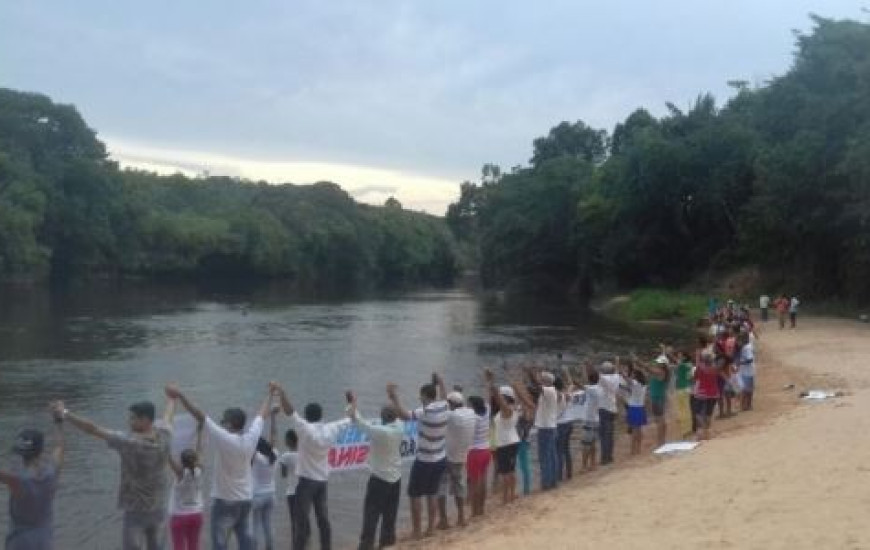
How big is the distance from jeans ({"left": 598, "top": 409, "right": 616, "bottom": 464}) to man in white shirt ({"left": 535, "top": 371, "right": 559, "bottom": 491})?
162cm

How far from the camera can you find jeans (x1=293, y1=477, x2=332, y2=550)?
1220 cm

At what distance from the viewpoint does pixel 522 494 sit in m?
16.8

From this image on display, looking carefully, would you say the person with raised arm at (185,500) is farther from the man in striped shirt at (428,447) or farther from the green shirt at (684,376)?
the green shirt at (684,376)

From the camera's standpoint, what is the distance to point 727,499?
495 inches

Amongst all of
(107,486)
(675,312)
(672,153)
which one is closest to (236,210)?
(672,153)

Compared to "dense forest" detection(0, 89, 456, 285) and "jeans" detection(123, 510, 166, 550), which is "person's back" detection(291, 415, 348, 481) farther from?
"dense forest" detection(0, 89, 456, 285)

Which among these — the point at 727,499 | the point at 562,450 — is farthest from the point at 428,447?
the point at 562,450

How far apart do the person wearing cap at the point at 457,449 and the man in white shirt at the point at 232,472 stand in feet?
11.4

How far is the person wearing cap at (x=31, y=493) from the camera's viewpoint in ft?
29.4

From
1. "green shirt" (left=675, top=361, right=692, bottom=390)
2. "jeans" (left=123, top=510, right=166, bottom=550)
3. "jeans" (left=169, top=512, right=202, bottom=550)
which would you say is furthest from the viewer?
"green shirt" (left=675, top=361, right=692, bottom=390)

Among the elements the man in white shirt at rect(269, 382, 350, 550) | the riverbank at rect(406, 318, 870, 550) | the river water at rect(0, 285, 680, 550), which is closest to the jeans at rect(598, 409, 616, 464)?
the riverbank at rect(406, 318, 870, 550)

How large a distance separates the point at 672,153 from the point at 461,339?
34.3m

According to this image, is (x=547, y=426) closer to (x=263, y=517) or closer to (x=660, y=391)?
(x=660, y=391)

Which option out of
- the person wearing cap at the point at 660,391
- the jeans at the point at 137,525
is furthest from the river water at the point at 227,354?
the person wearing cap at the point at 660,391
